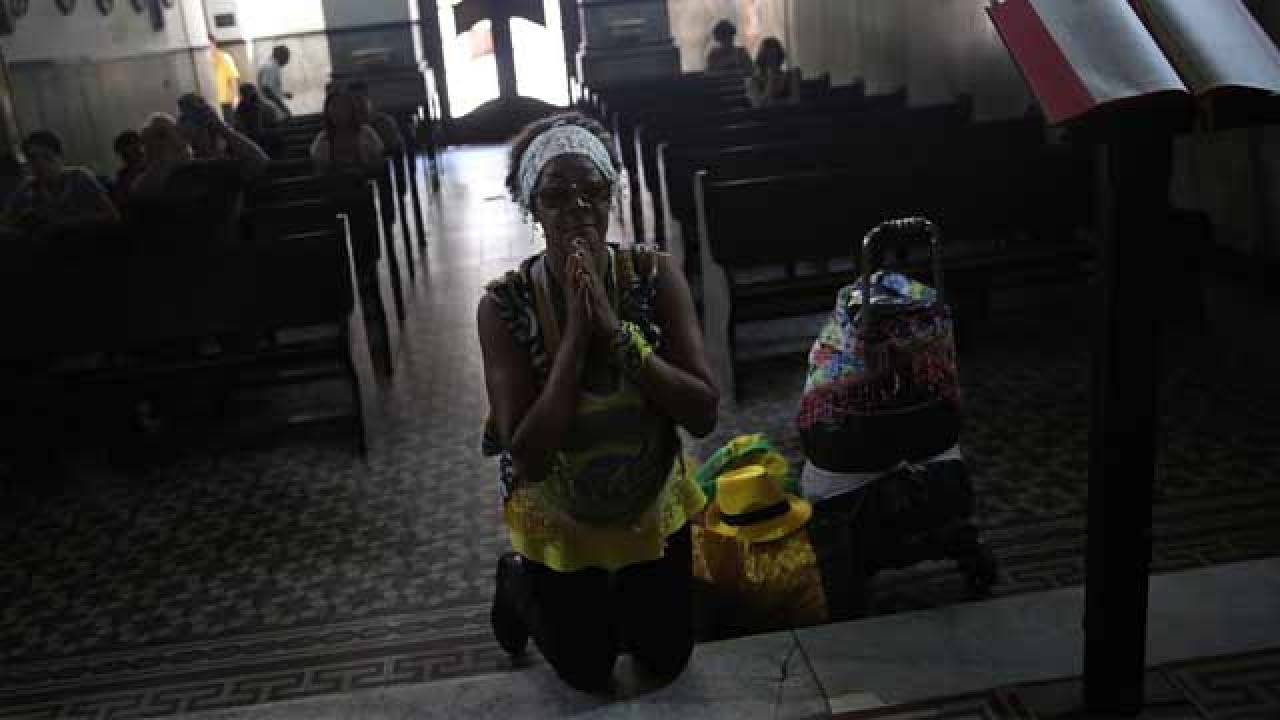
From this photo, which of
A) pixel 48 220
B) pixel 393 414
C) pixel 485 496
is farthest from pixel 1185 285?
pixel 48 220

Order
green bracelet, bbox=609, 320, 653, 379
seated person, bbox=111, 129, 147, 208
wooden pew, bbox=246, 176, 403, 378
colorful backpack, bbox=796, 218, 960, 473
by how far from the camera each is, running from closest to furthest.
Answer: green bracelet, bbox=609, 320, 653, 379 < colorful backpack, bbox=796, 218, 960, 473 < wooden pew, bbox=246, 176, 403, 378 < seated person, bbox=111, 129, 147, 208

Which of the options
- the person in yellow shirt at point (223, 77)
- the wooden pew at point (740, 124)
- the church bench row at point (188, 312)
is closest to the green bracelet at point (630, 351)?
the church bench row at point (188, 312)

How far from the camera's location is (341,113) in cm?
831

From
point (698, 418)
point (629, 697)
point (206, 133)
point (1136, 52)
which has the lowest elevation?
point (629, 697)

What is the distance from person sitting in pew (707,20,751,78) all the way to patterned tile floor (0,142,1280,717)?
9.14m

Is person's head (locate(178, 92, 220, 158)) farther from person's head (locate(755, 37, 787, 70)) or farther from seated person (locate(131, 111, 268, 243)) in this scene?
person's head (locate(755, 37, 787, 70))

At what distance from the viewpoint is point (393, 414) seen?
539 cm

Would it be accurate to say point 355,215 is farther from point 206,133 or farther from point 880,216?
point 880,216

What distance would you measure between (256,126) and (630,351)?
895cm

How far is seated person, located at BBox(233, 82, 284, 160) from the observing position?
10.2m

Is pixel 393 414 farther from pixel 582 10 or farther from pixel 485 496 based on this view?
pixel 582 10

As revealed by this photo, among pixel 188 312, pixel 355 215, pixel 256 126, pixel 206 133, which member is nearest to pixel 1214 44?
pixel 188 312

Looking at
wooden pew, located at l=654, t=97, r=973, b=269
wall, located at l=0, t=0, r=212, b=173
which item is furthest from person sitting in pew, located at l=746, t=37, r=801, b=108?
wall, located at l=0, t=0, r=212, b=173

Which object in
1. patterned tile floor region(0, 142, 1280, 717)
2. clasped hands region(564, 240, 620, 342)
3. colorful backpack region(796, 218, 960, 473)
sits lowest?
patterned tile floor region(0, 142, 1280, 717)
